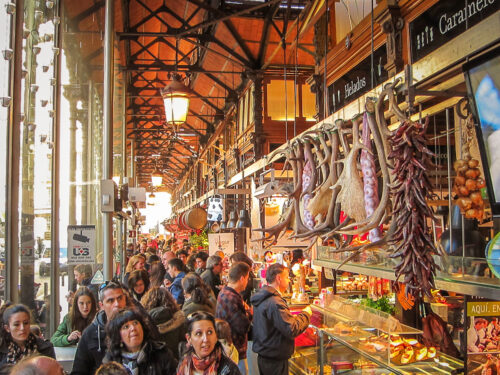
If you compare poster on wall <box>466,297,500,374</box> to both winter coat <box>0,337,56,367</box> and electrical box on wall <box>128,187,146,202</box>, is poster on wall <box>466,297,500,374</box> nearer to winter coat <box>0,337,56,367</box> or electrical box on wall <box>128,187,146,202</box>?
winter coat <box>0,337,56,367</box>

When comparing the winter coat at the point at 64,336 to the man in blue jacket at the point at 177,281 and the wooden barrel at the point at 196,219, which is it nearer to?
the man in blue jacket at the point at 177,281

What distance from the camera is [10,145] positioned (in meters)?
4.12

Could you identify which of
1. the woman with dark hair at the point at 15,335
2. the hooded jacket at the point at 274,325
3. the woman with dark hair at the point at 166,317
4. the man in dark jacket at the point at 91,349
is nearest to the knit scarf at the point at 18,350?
the woman with dark hair at the point at 15,335

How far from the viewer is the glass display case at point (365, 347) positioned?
450cm

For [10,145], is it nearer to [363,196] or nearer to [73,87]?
[363,196]

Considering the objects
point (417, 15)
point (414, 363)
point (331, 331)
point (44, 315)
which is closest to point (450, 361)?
point (414, 363)

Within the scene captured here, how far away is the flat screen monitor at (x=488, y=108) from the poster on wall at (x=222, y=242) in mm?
9553

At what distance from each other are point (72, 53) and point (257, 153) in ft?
21.6

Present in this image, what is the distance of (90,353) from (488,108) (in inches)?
113

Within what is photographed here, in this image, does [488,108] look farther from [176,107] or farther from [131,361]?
[176,107]

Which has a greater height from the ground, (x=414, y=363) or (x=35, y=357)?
(x=35, y=357)

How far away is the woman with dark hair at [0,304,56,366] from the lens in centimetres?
336

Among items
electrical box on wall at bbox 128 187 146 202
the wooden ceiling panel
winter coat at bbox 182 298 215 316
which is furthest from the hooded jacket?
electrical box on wall at bbox 128 187 146 202

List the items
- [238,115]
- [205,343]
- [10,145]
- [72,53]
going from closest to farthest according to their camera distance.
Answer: [205,343], [10,145], [72,53], [238,115]
